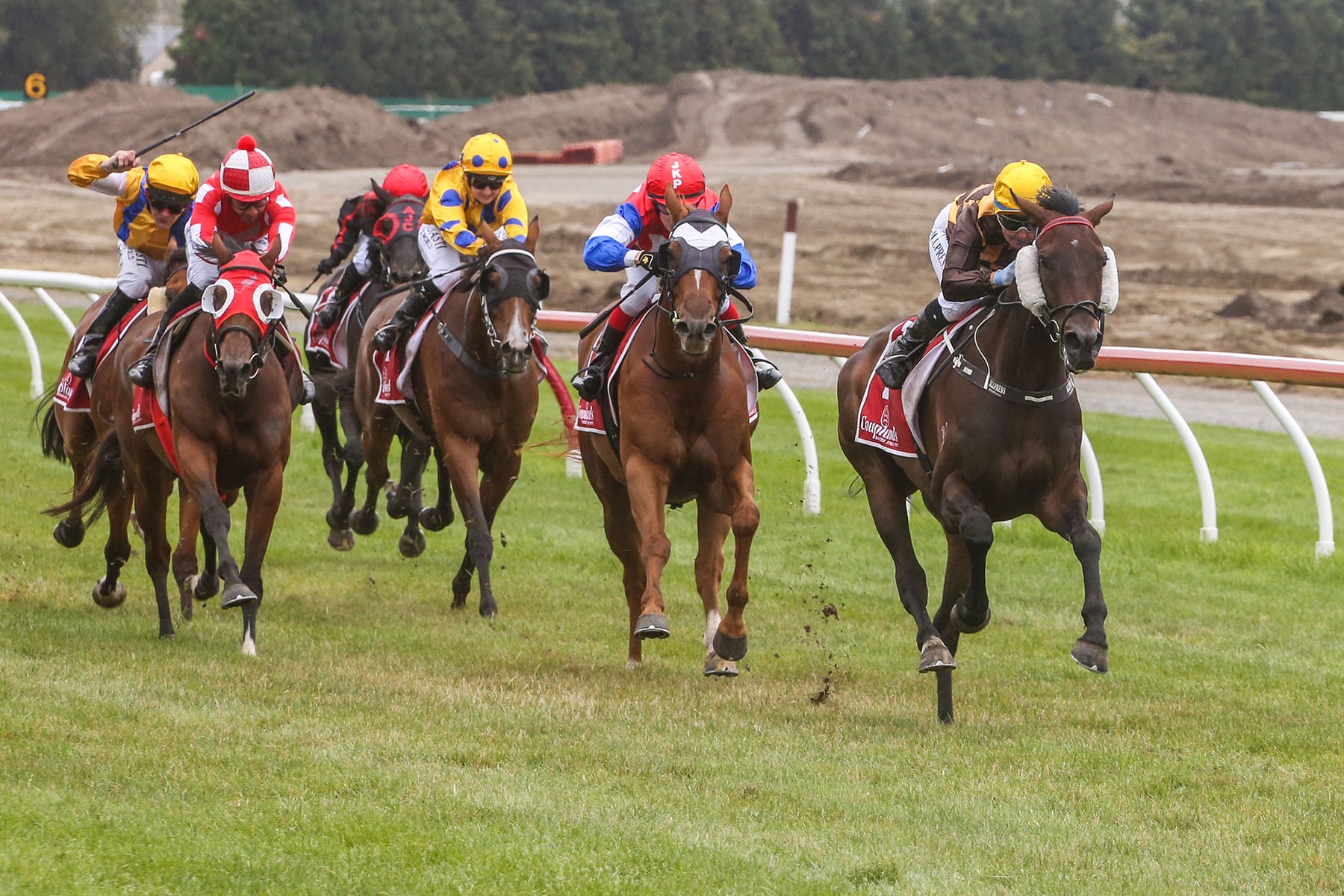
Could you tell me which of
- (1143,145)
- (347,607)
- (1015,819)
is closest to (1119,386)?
(347,607)

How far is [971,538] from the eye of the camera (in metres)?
6.34

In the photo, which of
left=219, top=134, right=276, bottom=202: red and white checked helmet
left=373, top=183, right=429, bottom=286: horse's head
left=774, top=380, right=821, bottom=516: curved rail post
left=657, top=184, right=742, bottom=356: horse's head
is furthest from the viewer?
left=373, top=183, right=429, bottom=286: horse's head

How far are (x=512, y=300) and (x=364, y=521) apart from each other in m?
2.65

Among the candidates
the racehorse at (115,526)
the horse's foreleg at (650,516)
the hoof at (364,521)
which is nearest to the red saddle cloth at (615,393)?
the horse's foreleg at (650,516)

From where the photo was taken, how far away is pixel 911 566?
7.18 m

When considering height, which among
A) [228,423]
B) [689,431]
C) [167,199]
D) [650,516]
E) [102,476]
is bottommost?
[102,476]

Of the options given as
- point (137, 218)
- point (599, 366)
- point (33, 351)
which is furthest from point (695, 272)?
point (33, 351)

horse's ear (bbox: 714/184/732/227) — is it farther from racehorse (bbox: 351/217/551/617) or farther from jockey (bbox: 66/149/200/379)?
jockey (bbox: 66/149/200/379)

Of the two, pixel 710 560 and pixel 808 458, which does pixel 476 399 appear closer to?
pixel 710 560

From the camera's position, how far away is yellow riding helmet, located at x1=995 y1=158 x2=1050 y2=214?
6766 millimetres

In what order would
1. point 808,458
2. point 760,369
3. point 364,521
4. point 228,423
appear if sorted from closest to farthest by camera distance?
point 228,423, point 760,369, point 364,521, point 808,458

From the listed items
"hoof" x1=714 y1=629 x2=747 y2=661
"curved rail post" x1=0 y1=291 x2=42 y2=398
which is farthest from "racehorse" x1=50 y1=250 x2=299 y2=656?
"curved rail post" x1=0 y1=291 x2=42 y2=398

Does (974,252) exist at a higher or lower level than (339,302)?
higher

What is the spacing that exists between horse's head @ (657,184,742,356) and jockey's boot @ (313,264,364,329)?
4899 mm
